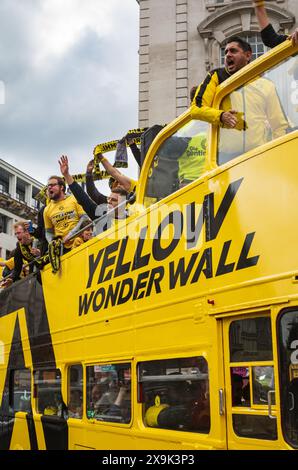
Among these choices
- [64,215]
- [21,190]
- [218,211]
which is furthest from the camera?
[21,190]

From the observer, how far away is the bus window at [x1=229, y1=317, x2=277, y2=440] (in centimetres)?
347

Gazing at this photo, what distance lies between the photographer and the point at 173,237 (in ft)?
15.0

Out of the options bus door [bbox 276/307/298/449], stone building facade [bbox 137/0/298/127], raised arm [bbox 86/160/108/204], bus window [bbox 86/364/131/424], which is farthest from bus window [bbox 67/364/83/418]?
stone building facade [bbox 137/0/298/127]

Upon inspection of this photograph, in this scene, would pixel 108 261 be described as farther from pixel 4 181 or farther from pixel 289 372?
pixel 4 181

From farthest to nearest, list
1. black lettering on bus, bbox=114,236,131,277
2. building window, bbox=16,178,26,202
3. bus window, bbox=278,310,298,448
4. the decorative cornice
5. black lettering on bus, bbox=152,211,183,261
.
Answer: building window, bbox=16,178,26,202 < the decorative cornice < black lettering on bus, bbox=114,236,131,277 < black lettering on bus, bbox=152,211,183,261 < bus window, bbox=278,310,298,448

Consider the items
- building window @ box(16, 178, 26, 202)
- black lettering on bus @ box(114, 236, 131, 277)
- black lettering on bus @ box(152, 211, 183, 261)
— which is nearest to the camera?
black lettering on bus @ box(152, 211, 183, 261)

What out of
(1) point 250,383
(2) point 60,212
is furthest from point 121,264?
(2) point 60,212

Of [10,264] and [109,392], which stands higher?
[10,264]

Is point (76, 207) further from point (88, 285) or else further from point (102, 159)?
point (88, 285)

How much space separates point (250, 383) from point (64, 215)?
15.1 ft

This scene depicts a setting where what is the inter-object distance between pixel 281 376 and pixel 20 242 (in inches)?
260

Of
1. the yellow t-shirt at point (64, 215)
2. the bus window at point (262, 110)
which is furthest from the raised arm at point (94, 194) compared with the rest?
the bus window at point (262, 110)

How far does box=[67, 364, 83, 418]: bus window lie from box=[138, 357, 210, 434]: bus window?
1401 mm

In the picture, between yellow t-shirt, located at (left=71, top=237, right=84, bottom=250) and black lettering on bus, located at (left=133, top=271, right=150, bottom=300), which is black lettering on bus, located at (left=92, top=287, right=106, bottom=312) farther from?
yellow t-shirt, located at (left=71, top=237, right=84, bottom=250)
